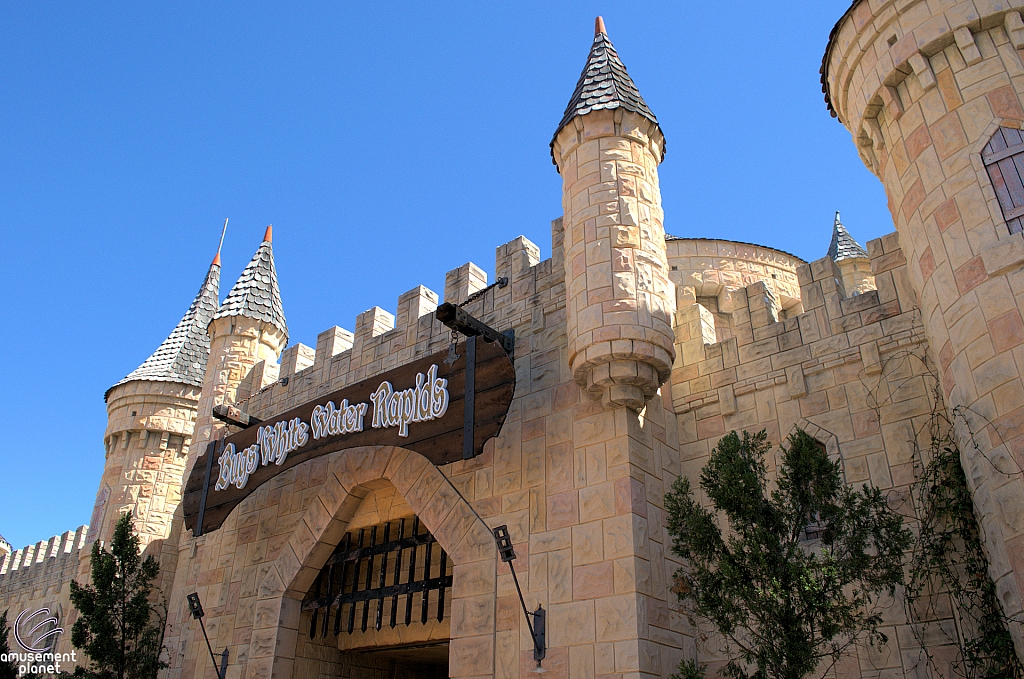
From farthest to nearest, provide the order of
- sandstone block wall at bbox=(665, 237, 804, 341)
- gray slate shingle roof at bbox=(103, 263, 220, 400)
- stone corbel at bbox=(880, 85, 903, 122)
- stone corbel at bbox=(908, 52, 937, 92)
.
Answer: gray slate shingle roof at bbox=(103, 263, 220, 400) → sandstone block wall at bbox=(665, 237, 804, 341) → stone corbel at bbox=(880, 85, 903, 122) → stone corbel at bbox=(908, 52, 937, 92)

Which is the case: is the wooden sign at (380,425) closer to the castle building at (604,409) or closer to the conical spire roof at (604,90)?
the castle building at (604,409)

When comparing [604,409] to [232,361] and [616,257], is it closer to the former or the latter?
[616,257]

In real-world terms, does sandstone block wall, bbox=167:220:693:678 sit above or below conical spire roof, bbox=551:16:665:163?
below

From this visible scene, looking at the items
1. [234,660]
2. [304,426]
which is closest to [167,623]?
[234,660]

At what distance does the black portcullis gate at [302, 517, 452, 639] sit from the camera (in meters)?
12.2

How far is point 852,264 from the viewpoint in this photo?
19.0m

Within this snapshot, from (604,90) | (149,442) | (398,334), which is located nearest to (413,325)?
(398,334)

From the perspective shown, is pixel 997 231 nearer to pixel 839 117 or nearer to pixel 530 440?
pixel 839 117

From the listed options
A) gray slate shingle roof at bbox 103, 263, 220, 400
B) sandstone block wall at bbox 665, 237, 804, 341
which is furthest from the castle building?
gray slate shingle roof at bbox 103, 263, 220, 400

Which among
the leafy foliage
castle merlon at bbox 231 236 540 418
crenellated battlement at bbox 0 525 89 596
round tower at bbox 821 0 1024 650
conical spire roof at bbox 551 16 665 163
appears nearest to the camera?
round tower at bbox 821 0 1024 650

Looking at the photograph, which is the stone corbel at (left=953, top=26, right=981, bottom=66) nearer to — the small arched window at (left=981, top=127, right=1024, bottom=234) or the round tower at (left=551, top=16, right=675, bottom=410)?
the small arched window at (left=981, top=127, right=1024, bottom=234)

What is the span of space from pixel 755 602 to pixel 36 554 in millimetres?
25327

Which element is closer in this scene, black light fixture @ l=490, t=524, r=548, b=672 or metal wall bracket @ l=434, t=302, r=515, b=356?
black light fixture @ l=490, t=524, r=548, b=672

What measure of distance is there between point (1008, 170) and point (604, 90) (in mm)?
5598
